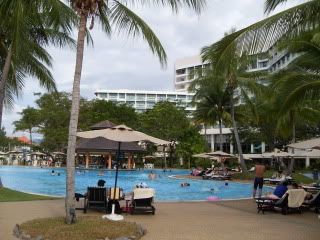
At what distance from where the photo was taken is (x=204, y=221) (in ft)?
38.2

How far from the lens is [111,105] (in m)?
64.5

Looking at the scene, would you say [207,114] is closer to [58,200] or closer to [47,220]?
[58,200]

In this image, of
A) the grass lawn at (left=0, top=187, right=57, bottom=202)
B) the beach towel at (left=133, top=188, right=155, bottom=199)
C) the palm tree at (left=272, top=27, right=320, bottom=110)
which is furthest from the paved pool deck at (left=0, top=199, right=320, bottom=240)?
the palm tree at (left=272, top=27, right=320, bottom=110)

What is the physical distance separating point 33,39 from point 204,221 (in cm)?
1062

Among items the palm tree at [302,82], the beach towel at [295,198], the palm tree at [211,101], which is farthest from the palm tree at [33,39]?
the palm tree at [211,101]

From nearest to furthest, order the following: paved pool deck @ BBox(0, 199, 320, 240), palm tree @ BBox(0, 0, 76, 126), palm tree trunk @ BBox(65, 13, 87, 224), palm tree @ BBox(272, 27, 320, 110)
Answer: paved pool deck @ BBox(0, 199, 320, 240)
palm tree trunk @ BBox(65, 13, 87, 224)
palm tree @ BBox(0, 0, 76, 126)
palm tree @ BBox(272, 27, 320, 110)

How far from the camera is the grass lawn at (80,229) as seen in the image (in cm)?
872

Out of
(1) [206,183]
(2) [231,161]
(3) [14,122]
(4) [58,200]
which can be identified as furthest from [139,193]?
(3) [14,122]

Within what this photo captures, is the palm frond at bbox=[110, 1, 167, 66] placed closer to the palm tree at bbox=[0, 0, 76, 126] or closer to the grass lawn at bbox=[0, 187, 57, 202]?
the palm tree at bbox=[0, 0, 76, 126]

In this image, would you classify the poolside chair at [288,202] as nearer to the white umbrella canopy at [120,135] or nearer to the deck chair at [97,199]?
the white umbrella canopy at [120,135]

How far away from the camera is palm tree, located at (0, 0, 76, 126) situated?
38.5 ft

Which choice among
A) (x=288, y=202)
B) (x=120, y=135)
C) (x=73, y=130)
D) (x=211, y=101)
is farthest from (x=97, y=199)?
(x=211, y=101)

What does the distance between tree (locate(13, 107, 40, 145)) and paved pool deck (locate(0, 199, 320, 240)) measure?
48035mm

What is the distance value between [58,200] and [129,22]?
309 inches
